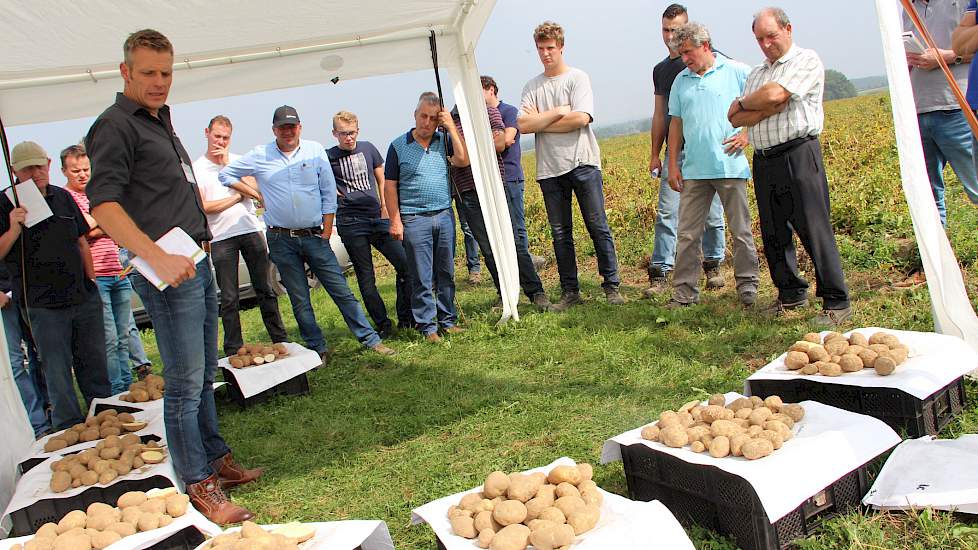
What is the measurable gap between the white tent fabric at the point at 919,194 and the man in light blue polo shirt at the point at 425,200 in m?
3.53

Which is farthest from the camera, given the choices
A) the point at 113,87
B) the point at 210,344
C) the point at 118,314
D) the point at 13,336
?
the point at 118,314

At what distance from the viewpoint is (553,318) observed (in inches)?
243

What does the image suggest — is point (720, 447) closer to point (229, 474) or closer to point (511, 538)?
point (511, 538)

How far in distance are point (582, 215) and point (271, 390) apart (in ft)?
9.55

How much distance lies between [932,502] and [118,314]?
19.2ft

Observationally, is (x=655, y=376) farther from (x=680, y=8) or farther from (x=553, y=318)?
(x=680, y=8)

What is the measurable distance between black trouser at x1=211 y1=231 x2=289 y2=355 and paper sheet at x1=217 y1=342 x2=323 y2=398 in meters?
0.77

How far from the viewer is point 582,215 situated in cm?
632

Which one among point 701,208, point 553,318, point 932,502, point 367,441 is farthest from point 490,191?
point 932,502

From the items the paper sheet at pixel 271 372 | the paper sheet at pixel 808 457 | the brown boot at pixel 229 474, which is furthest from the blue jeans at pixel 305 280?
the paper sheet at pixel 808 457

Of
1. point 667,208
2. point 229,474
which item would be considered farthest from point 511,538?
point 667,208

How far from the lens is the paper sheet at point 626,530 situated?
215 centimetres

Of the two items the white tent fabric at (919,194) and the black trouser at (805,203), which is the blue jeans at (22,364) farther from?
the white tent fabric at (919,194)

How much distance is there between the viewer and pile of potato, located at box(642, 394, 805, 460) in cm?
251
